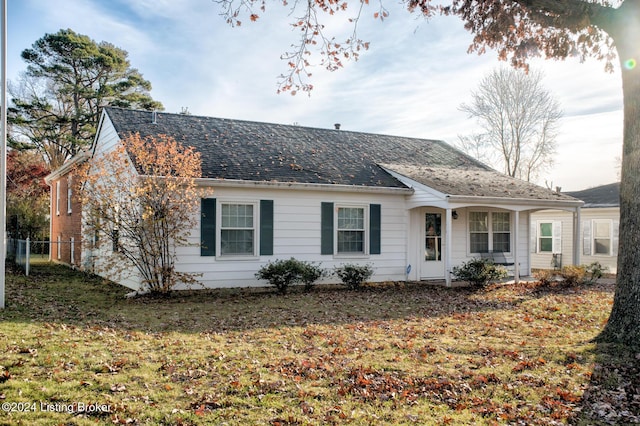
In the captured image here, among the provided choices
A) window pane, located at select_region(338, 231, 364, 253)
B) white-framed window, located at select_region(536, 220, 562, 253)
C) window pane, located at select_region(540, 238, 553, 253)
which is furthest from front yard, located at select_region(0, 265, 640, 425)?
window pane, located at select_region(540, 238, 553, 253)

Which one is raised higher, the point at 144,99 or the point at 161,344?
the point at 144,99

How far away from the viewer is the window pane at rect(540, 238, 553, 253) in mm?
21989

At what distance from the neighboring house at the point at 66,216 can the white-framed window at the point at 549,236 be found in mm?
18925

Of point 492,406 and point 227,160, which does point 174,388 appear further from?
point 227,160

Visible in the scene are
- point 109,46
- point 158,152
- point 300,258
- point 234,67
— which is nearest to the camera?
point 234,67

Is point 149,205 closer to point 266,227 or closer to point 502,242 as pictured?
point 266,227

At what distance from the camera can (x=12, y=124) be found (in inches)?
1143

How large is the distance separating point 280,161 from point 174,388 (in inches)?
400

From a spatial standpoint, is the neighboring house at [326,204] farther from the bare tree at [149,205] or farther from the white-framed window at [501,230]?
the bare tree at [149,205]

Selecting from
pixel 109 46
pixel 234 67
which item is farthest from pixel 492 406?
pixel 109 46

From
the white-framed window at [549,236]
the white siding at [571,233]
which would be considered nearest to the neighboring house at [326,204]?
the white siding at [571,233]

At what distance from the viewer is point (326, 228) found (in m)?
14.0

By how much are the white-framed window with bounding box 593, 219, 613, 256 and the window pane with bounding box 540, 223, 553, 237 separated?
6.43ft

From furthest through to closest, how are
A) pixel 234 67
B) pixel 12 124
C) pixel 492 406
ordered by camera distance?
1. pixel 12 124
2. pixel 234 67
3. pixel 492 406
